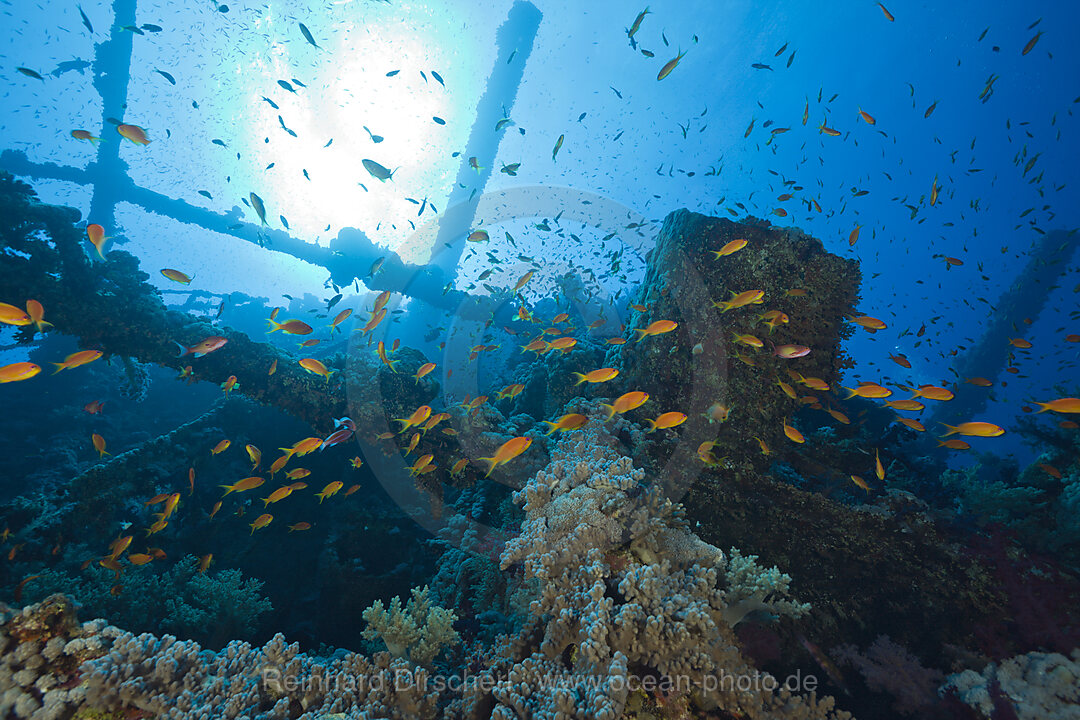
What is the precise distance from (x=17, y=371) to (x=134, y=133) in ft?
16.5

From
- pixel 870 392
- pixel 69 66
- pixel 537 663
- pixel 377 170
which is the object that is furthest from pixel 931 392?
pixel 69 66

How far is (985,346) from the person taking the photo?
72.7 ft

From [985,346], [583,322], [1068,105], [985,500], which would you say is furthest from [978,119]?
[985,500]

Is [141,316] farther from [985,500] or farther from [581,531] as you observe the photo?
[985,500]

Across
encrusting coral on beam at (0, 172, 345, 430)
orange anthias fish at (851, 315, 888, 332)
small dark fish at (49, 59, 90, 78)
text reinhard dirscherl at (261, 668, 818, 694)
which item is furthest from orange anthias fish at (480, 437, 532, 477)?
small dark fish at (49, 59, 90, 78)

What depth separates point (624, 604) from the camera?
2559mm

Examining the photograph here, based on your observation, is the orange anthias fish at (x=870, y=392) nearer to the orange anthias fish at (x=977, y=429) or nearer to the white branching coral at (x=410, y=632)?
the orange anthias fish at (x=977, y=429)

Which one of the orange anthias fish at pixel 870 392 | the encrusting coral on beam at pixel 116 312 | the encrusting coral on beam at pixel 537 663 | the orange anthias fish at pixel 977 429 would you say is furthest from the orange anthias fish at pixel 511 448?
the orange anthias fish at pixel 977 429

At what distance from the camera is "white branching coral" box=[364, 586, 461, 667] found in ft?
10.8

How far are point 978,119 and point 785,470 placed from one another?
51.9 meters

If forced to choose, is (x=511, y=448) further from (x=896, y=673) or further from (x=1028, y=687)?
(x=1028, y=687)

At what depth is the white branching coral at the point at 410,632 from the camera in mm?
3305

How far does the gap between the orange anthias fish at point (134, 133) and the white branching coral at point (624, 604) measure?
8580 mm

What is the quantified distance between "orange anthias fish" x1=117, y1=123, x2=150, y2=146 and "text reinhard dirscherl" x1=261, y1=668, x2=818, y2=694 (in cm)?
815
